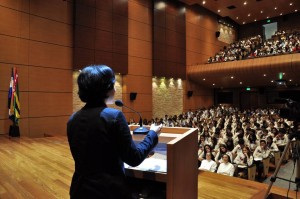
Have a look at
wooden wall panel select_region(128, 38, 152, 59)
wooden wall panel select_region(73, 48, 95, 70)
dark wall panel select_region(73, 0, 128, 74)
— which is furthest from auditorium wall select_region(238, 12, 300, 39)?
wooden wall panel select_region(73, 48, 95, 70)

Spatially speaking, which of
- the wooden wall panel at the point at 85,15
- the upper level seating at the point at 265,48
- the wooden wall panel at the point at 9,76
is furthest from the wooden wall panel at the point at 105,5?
the upper level seating at the point at 265,48

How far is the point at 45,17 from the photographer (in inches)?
264

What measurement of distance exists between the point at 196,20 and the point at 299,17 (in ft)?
24.1

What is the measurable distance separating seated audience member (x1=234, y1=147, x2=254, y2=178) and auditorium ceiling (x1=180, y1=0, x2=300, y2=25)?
896 centimetres

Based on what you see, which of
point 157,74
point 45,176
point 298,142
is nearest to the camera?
point 298,142

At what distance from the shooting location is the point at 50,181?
2.30 metres

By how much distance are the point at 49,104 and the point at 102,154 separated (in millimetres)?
6622

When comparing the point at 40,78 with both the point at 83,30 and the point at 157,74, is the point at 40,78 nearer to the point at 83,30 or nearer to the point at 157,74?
the point at 83,30

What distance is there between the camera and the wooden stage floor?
2.07 meters

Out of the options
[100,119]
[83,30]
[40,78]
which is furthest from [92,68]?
[83,30]

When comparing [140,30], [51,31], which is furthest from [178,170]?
[140,30]

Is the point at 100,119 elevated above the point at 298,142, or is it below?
above

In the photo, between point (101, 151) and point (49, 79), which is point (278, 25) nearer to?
point (49, 79)

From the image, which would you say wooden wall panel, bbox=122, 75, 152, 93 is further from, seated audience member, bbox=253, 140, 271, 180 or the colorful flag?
seated audience member, bbox=253, 140, 271, 180
